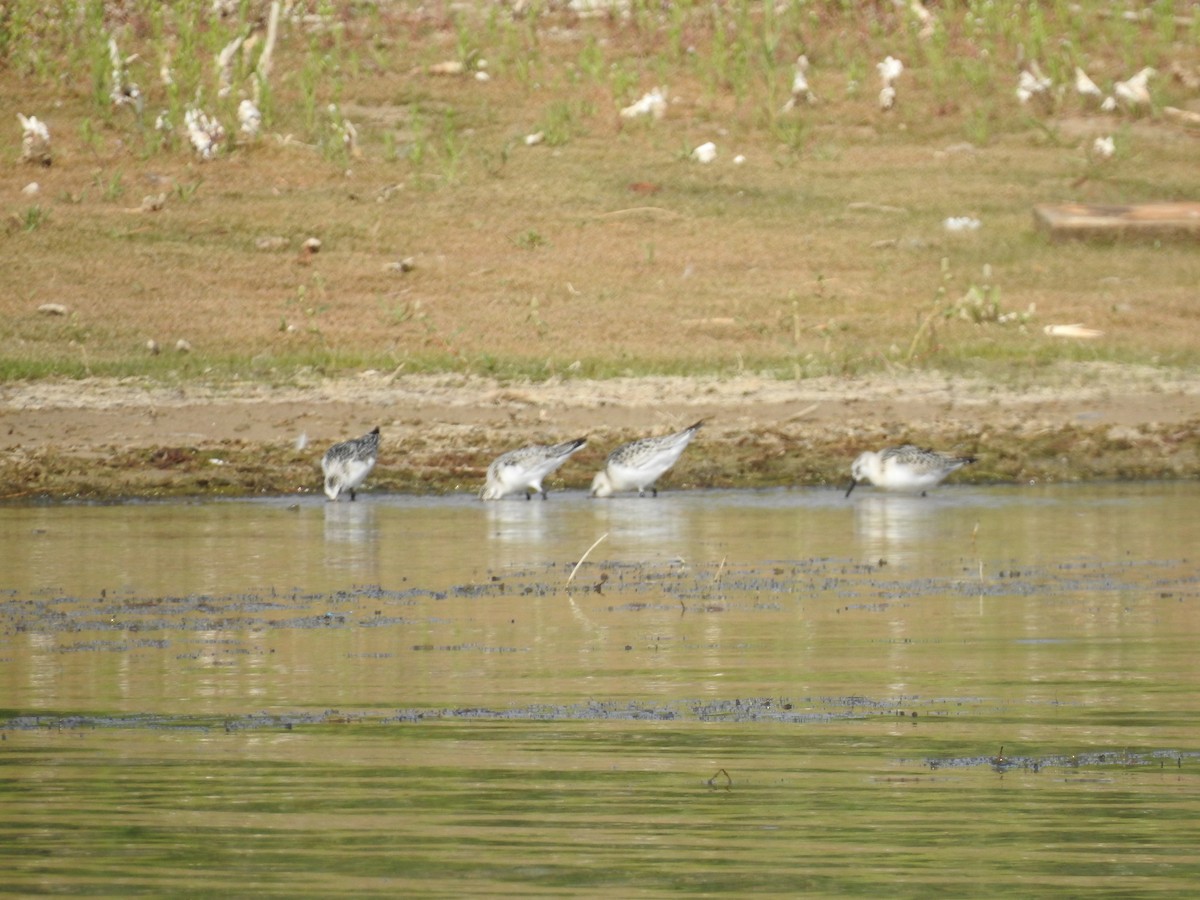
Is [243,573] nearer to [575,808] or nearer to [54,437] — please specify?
[54,437]

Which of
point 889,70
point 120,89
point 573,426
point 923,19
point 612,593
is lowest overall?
point 612,593

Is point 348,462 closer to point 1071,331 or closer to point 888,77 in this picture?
point 1071,331

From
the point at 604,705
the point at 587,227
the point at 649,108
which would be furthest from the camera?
the point at 649,108

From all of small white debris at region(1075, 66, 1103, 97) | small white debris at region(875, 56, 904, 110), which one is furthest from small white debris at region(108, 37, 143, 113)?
small white debris at region(1075, 66, 1103, 97)

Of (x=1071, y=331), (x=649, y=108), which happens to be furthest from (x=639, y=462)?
(x=649, y=108)

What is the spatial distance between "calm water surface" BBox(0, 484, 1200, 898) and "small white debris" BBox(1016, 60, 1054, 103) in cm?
1085

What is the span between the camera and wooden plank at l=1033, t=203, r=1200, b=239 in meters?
19.4

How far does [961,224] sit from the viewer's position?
65.4ft

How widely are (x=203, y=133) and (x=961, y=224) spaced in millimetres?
6466

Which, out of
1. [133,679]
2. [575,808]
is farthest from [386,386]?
[575,808]

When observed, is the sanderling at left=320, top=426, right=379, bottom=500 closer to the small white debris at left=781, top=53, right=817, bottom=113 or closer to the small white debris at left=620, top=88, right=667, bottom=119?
the small white debris at left=620, top=88, right=667, bottom=119

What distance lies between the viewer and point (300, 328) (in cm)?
1703

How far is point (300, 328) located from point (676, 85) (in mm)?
7496

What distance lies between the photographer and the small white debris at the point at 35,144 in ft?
67.5
